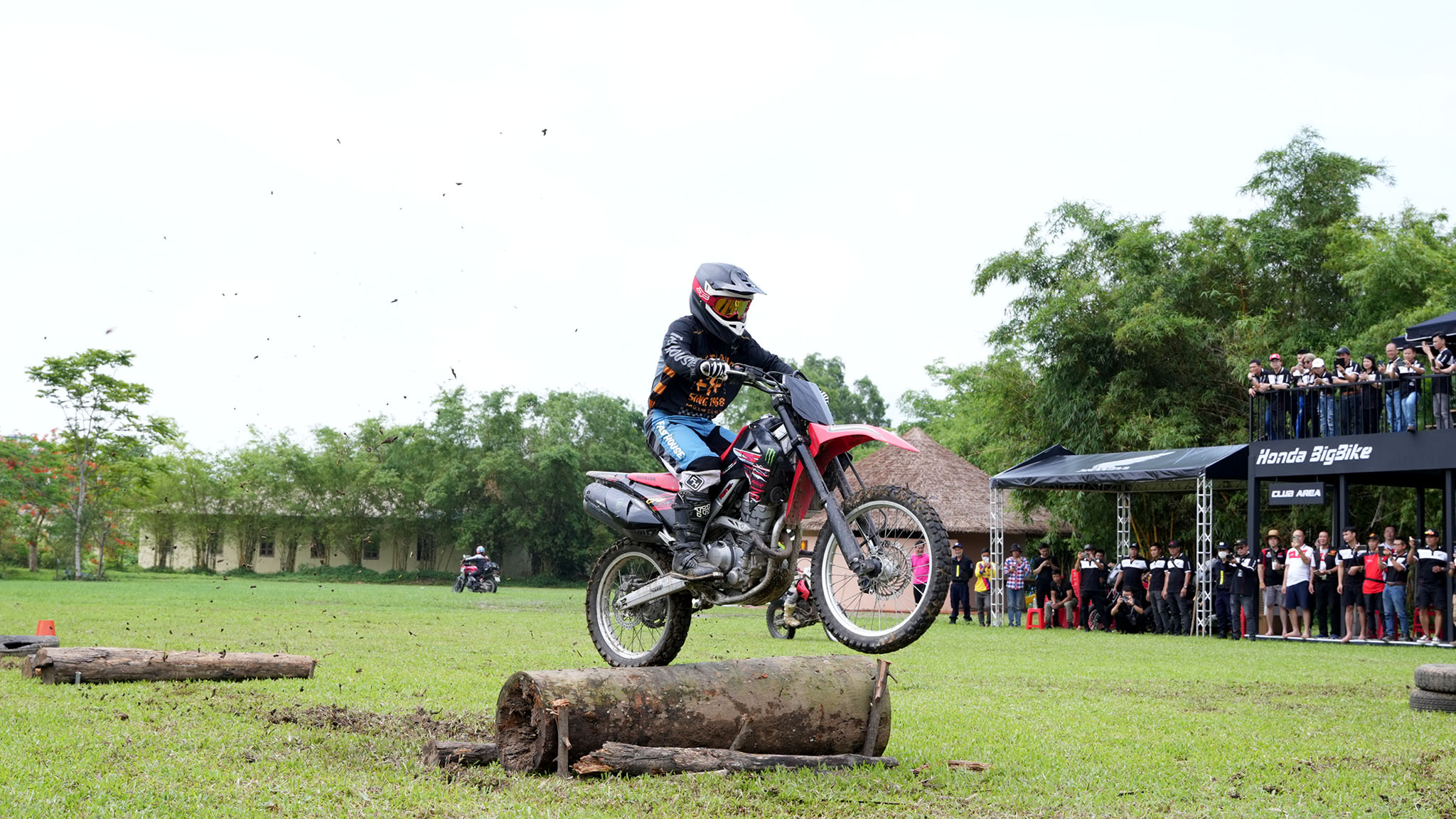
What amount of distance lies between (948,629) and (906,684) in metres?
12.0

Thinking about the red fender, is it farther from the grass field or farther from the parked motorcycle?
the parked motorcycle

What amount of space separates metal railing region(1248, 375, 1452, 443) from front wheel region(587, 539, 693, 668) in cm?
1737

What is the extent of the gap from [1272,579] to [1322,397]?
11.5 feet

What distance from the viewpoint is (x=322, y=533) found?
66.6m

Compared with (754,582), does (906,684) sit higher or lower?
lower

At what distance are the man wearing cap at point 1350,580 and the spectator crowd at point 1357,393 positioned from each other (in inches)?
80.1

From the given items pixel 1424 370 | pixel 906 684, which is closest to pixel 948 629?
pixel 1424 370

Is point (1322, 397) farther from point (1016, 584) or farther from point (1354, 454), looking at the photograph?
point (1016, 584)

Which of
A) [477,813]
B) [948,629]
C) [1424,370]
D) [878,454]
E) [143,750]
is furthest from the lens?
[878,454]

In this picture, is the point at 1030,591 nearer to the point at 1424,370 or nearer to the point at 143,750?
the point at 1424,370

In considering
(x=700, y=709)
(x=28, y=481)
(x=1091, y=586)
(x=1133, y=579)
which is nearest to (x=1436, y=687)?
(x=700, y=709)

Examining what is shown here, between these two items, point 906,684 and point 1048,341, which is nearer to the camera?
point 906,684

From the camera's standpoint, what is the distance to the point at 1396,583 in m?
20.9

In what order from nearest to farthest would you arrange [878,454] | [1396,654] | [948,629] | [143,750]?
[143,750] → [1396,654] → [948,629] → [878,454]
